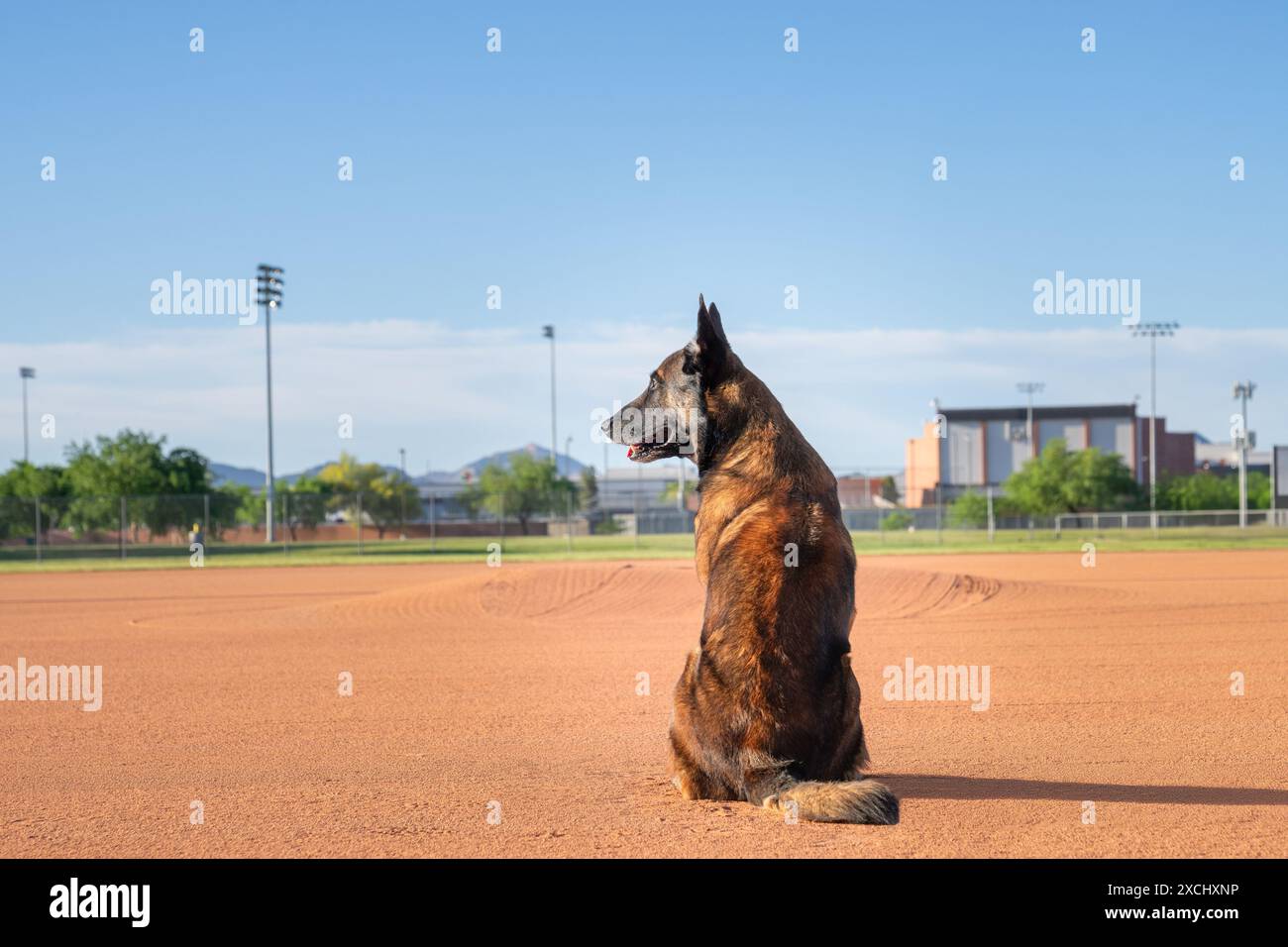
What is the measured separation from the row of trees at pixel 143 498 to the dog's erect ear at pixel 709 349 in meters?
44.0

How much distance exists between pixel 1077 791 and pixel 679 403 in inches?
134

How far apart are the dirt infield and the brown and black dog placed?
0.21 m

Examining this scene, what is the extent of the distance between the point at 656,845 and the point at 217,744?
Result: 198 inches

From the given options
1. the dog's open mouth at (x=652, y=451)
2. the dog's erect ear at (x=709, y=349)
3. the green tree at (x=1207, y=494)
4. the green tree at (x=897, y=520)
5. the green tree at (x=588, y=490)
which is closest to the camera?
the dog's erect ear at (x=709, y=349)

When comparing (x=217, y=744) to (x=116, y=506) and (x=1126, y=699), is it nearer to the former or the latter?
(x=1126, y=699)

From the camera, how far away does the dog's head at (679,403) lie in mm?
6258

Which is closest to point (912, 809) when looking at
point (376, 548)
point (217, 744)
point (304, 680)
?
point (217, 744)

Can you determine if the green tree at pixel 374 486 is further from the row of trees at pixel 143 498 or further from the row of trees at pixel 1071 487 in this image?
the row of trees at pixel 1071 487

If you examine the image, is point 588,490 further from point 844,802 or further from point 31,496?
point 844,802

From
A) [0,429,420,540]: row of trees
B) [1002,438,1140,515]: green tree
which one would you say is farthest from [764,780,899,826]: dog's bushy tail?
[1002,438,1140,515]: green tree

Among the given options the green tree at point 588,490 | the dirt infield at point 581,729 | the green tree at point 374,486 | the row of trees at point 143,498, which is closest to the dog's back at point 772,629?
the dirt infield at point 581,729

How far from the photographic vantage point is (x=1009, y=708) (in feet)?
36.4

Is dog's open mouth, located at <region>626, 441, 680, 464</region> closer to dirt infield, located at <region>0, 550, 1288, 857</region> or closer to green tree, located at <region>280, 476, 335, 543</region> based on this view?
dirt infield, located at <region>0, 550, 1288, 857</region>

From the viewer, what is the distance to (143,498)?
49.4m
